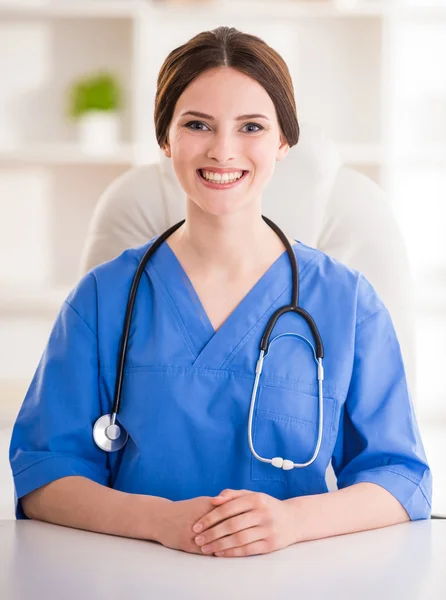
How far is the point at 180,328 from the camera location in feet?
4.39

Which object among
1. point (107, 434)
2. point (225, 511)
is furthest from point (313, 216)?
point (225, 511)

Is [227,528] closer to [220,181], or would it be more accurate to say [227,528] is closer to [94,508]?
[94,508]

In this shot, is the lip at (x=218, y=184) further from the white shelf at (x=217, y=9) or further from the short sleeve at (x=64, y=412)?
the white shelf at (x=217, y=9)

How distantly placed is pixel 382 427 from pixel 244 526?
300mm

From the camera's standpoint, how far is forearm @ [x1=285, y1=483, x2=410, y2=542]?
115 cm

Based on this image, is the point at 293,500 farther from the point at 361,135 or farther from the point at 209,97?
the point at 361,135

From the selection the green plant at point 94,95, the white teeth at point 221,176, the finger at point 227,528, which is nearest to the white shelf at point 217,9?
the green plant at point 94,95

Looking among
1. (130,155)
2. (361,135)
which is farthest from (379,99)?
(130,155)

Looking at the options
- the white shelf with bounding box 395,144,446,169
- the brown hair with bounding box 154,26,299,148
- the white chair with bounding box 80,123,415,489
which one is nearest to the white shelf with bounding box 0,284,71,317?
the white shelf with bounding box 395,144,446,169

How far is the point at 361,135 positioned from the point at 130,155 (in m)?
0.89

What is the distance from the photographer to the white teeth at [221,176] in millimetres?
1289

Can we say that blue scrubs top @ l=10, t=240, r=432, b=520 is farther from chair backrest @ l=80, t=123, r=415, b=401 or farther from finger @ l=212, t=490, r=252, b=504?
chair backrest @ l=80, t=123, r=415, b=401

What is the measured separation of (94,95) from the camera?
3.41 metres

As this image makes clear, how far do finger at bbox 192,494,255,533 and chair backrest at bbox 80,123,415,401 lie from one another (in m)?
0.59
